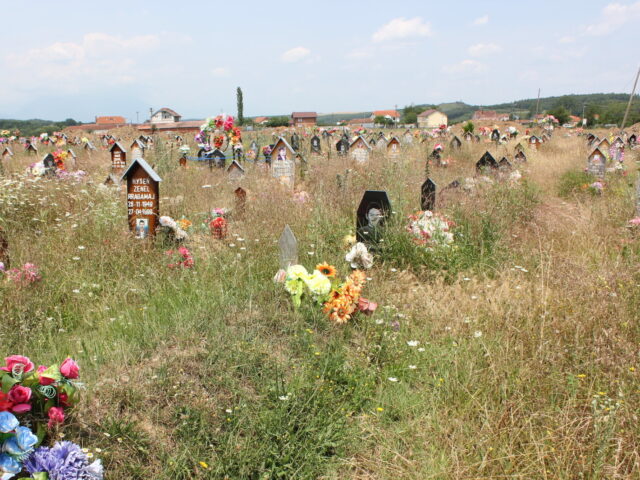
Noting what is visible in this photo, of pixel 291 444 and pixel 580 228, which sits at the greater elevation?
pixel 580 228

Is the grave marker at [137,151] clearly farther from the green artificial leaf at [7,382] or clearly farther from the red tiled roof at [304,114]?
the red tiled roof at [304,114]

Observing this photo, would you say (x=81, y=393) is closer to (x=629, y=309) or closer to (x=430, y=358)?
(x=430, y=358)

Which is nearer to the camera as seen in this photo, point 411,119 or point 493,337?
point 493,337

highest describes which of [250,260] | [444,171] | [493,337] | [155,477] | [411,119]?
[411,119]

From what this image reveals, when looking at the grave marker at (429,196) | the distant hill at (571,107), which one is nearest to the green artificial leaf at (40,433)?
the grave marker at (429,196)

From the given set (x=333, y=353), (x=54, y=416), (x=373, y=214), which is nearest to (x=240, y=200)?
(x=373, y=214)

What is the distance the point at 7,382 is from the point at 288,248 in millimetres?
2468

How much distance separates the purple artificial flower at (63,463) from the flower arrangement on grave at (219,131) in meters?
11.0

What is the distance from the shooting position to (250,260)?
426 centimetres

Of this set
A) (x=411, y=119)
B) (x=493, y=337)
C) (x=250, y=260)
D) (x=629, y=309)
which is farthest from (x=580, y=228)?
(x=411, y=119)

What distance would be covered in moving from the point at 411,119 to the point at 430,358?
78953 mm

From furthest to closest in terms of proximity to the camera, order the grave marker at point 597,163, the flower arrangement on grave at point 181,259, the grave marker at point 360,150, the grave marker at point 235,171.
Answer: the grave marker at point 360,150, the grave marker at point 597,163, the grave marker at point 235,171, the flower arrangement on grave at point 181,259

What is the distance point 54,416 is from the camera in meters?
1.98

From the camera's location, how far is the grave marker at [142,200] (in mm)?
5219
